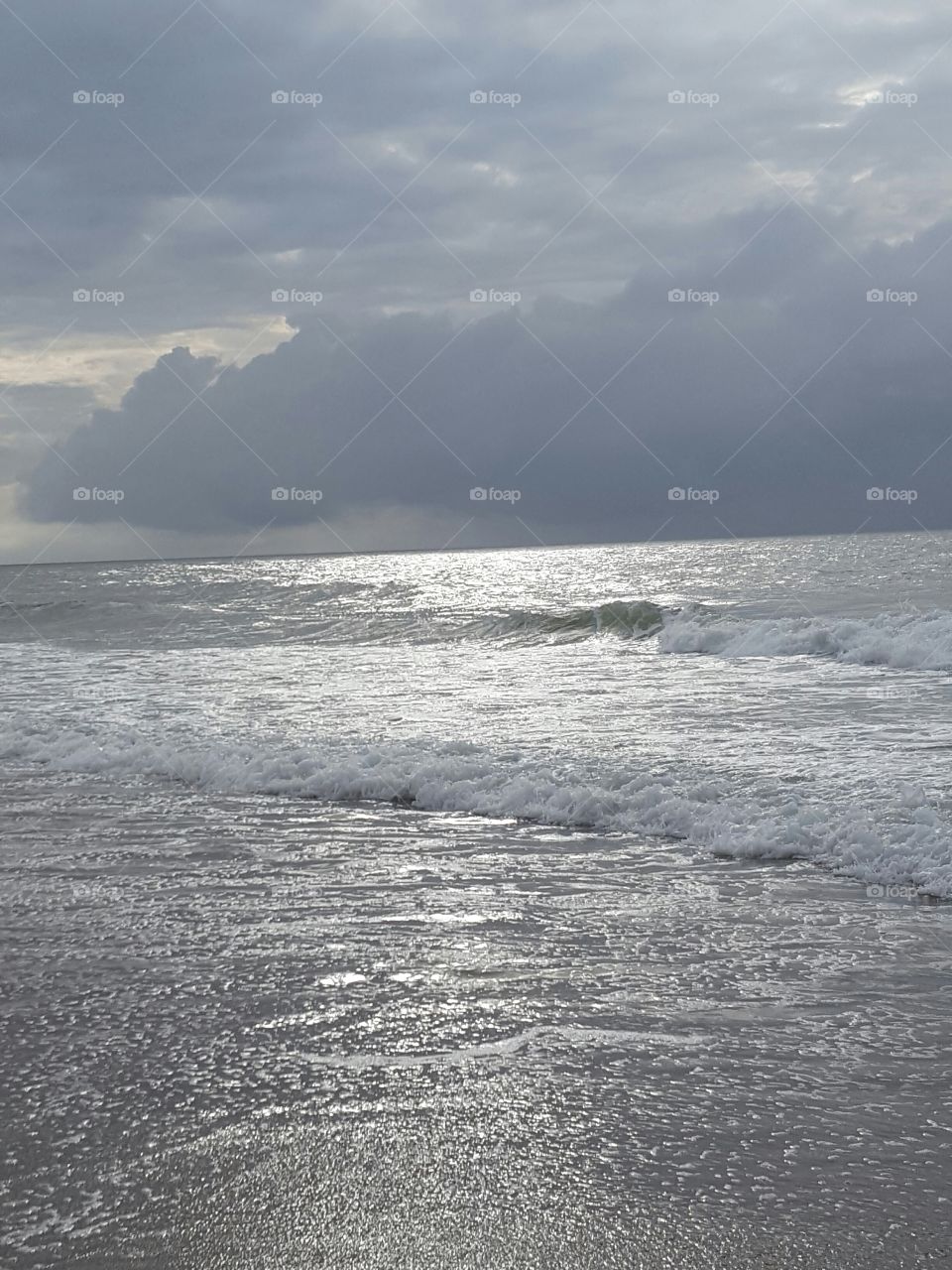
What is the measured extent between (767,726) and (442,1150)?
10189mm

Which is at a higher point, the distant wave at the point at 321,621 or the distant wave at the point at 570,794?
the distant wave at the point at 570,794

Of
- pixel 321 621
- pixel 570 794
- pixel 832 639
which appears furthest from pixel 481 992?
pixel 321 621

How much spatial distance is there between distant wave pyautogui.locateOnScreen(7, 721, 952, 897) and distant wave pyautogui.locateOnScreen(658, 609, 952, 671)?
12.3 meters

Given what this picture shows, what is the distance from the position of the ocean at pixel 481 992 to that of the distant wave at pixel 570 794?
0.13 feet

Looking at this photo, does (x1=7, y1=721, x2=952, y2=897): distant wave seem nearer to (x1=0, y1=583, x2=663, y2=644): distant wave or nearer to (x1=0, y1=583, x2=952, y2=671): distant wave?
(x1=0, y1=583, x2=952, y2=671): distant wave

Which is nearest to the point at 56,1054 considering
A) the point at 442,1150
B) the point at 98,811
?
the point at 442,1150

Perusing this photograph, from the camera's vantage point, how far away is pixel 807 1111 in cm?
432

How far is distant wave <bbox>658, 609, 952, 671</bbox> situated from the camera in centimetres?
2145

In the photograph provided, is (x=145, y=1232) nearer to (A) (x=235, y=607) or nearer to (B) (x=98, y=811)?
(B) (x=98, y=811)

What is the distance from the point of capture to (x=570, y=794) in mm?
9844

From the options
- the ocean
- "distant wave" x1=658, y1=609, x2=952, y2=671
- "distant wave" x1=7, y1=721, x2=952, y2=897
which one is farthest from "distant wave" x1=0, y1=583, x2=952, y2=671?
"distant wave" x1=7, y1=721, x2=952, y2=897

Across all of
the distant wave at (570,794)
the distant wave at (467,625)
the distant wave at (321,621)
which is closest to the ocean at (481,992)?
the distant wave at (570,794)

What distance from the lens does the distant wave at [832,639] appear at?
21.5m

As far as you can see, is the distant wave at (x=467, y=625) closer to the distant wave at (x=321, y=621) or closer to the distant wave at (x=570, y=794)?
the distant wave at (x=321, y=621)
